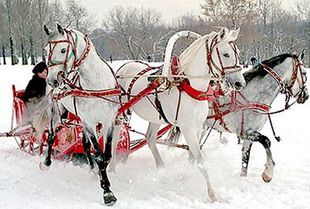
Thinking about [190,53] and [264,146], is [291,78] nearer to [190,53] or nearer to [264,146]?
[264,146]

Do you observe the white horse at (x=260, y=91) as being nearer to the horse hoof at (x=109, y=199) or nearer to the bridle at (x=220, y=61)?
the bridle at (x=220, y=61)

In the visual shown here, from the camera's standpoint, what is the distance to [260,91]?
6836mm

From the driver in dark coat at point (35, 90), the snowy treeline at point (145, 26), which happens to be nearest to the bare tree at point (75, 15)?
the snowy treeline at point (145, 26)

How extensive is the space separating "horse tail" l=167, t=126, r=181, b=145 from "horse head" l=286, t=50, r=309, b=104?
1917mm

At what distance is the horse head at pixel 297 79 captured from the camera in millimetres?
6797

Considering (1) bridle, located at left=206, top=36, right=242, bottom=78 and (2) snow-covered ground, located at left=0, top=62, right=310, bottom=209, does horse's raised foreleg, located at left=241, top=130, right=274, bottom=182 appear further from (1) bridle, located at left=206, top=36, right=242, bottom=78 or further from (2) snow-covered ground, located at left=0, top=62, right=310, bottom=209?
(1) bridle, located at left=206, top=36, right=242, bottom=78

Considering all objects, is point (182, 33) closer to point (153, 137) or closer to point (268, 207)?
point (153, 137)

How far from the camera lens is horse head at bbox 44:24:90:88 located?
526 centimetres

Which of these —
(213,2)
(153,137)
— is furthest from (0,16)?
(153,137)

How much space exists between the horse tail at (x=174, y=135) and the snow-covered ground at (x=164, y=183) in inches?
15.0

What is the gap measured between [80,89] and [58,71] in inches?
22.9

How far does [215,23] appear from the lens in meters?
34.0

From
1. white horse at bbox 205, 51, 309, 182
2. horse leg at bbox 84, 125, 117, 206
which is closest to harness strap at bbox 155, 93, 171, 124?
horse leg at bbox 84, 125, 117, 206

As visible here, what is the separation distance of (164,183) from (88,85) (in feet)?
5.95
